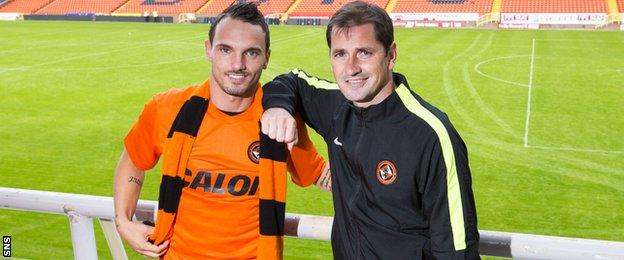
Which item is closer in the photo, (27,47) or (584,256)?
(584,256)

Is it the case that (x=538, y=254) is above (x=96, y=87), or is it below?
above

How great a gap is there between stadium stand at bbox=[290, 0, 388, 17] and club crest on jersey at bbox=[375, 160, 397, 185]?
3887cm

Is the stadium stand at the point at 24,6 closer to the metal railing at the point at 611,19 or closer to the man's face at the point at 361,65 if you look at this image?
the metal railing at the point at 611,19

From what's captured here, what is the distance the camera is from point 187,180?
251 centimetres

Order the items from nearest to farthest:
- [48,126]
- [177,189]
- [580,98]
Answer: [177,189], [48,126], [580,98]

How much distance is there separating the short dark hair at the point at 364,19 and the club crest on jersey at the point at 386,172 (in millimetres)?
412

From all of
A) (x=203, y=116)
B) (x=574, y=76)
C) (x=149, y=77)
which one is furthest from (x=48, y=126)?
(x=574, y=76)

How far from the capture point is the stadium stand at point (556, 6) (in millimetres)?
36406

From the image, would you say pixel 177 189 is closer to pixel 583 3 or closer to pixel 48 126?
pixel 48 126

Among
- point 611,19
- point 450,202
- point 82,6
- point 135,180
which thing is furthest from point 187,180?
point 82,6

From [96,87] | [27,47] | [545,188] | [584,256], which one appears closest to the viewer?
[584,256]

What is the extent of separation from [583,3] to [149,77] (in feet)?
96.6

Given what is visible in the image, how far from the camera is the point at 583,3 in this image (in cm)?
3747

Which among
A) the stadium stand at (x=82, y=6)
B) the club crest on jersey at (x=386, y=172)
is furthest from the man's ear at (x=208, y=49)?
the stadium stand at (x=82, y=6)
